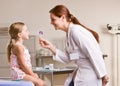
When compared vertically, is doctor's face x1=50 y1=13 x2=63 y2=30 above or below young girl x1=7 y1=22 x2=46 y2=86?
above

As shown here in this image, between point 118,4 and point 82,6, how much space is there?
66 centimetres

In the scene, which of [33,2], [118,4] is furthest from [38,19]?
[118,4]

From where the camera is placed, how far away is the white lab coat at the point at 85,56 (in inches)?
70.2

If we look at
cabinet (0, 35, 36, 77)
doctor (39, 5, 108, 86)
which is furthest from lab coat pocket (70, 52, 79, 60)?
cabinet (0, 35, 36, 77)

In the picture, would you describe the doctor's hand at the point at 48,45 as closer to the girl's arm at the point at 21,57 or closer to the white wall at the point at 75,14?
the girl's arm at the point at 21,57

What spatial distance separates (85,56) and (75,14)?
302 centimetres

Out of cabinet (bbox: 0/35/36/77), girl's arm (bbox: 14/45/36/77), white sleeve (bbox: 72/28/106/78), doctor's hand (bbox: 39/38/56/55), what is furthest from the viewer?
cabinet (bbox: 0/35/36/77)

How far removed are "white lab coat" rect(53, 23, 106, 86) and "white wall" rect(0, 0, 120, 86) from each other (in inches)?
116

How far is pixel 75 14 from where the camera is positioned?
4.77 metres

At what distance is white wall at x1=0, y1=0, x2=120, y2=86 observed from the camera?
4750mm

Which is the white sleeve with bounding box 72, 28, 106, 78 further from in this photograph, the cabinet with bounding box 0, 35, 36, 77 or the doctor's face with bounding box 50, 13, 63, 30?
the cabinet with bounding box 0, 35, 36, 77

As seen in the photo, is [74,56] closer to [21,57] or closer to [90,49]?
[90,49]

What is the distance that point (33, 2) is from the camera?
15.9ft

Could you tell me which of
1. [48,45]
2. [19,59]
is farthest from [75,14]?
[48,45]
